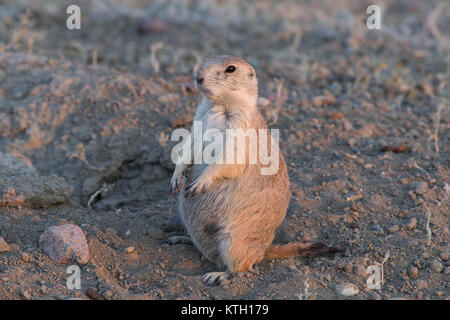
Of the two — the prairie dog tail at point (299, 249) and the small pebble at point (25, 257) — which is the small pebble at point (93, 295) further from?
the prairie dog tail at point (299, 249)

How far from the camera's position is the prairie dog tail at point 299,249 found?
4.20 meters

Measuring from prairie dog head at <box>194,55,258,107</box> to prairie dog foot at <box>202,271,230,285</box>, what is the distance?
3.78ft

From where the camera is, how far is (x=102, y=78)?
605 cm

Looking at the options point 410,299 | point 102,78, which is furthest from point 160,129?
point 410,299

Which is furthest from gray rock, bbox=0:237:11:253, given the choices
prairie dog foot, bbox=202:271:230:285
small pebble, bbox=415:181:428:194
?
small pebble, bbox=415:181:428:194

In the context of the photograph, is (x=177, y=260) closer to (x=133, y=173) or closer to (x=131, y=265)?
(x=131, y=265)

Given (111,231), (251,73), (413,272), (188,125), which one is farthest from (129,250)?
(413,272)

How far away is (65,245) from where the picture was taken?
13.2ft

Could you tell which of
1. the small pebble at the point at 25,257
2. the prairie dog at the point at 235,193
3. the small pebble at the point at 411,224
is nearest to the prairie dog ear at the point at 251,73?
the prairie dog at the point at 235,193

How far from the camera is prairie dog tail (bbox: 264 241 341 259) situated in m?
4.20

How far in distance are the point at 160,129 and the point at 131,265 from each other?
1754 millimetres

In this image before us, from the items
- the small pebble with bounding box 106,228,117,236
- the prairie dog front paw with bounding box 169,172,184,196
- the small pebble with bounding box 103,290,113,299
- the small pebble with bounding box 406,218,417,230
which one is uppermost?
the prairie dog front paw with bounding box 169,172,184,196

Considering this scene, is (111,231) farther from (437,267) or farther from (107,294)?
(437,267)

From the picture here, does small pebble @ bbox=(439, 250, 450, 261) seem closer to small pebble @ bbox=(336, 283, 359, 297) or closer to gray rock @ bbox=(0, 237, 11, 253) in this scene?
small pebble @ bbox=(336, 283, 359, 297)
